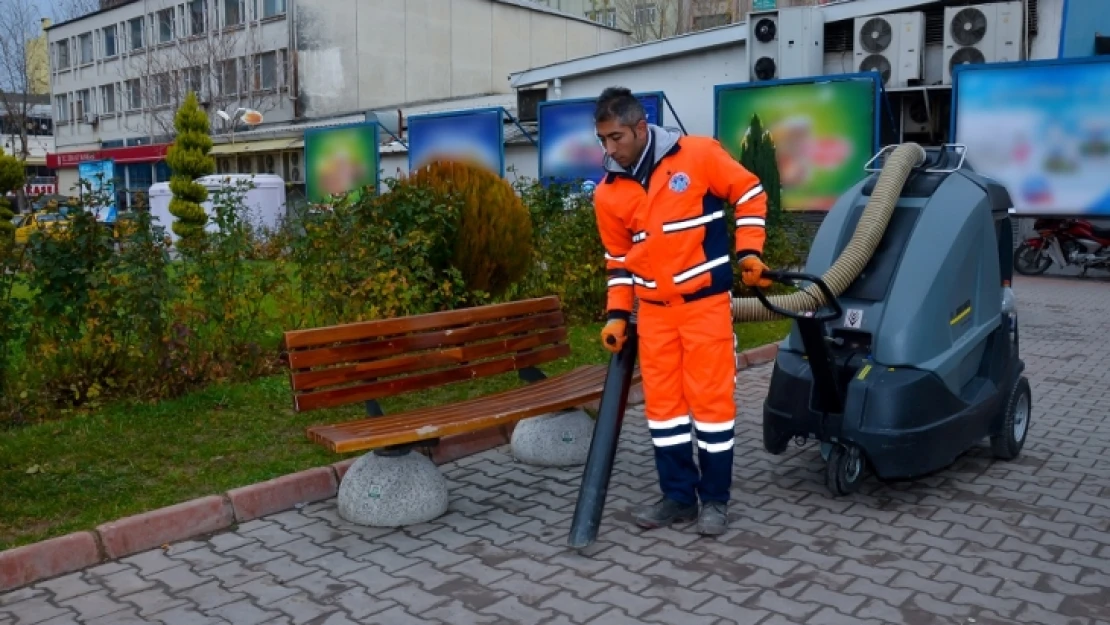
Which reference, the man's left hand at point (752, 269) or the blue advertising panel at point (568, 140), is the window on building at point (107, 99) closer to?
the blue advertising panel at point (568, 140)

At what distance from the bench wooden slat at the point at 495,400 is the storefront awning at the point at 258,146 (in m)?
27.6

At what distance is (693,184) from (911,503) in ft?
6.39

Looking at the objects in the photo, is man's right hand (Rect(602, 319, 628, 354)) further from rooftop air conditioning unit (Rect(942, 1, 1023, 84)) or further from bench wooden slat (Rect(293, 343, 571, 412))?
rooftop air conditioning unit (Rect(942, 1, 1023, 84))

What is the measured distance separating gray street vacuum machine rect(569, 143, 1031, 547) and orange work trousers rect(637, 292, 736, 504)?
18 centimetres

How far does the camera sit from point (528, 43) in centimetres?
5028

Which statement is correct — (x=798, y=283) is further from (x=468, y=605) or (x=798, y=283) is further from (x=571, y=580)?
(x=468, y=605)

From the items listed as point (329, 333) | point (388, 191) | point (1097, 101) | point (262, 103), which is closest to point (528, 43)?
point (262, 103)

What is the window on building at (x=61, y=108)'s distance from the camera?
2434 inches

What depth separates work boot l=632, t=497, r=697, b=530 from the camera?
4719 mm

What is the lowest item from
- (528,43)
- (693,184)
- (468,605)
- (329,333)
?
(468,605)

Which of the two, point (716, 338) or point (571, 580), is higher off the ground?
point (716, 338)

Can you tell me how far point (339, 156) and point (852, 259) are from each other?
70.6 ft

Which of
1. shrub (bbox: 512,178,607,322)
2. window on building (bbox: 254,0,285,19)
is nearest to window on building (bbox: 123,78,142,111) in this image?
window on building (bbox: 254,0,285,19)

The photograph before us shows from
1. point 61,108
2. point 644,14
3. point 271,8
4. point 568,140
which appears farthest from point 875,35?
point 61,108
